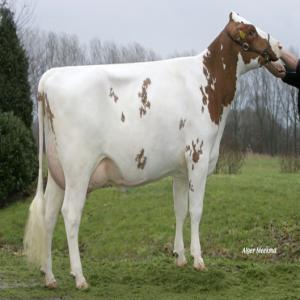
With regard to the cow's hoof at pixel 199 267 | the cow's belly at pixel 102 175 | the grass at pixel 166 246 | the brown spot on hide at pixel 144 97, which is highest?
the brown spot on hide at pixel 144 97

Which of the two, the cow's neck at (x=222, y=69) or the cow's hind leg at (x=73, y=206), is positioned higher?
the cow's neck at (x=222, y=69)

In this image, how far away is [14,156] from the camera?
15008 mm

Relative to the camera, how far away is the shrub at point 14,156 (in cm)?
1491

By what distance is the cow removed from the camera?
5609mm

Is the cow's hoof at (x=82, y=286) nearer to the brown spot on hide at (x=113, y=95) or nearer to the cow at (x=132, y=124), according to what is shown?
the cow at (x=132, y=124)

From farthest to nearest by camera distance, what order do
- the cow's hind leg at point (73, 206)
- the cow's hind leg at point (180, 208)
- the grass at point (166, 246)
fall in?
the cow's hind leg at point (180, 208), the grass at point (166, 246), the cow's hind leg at point (73, 206)

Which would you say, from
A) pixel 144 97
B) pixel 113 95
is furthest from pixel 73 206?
pixel 144 97

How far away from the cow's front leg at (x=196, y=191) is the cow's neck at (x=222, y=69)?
1.97 feet

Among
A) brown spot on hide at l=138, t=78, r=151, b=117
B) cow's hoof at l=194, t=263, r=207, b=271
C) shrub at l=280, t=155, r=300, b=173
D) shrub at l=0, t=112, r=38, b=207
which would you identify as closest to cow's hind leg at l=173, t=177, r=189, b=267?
cow's hoof at l=194, t=263, r=207, b=271

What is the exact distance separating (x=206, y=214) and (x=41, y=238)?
720 centimetres

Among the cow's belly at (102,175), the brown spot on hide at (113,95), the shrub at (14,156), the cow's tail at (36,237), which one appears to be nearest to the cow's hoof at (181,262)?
the cow's belly at (102,175)

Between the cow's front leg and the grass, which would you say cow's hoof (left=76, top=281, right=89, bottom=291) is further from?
the cow's front leg

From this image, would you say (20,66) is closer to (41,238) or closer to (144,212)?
(144,212)

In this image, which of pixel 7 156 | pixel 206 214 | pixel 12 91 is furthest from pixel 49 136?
pixel 12 91
